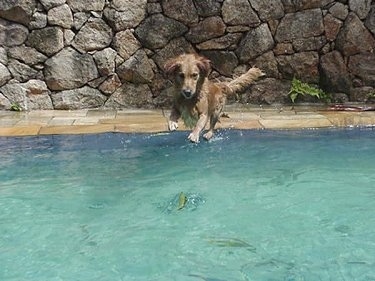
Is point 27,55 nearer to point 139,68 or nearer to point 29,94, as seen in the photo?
point 29,94

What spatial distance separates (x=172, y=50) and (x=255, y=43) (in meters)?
1.45

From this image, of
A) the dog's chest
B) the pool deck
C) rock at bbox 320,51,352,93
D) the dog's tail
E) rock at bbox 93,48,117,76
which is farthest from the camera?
rock at bbox 320,51,352,93

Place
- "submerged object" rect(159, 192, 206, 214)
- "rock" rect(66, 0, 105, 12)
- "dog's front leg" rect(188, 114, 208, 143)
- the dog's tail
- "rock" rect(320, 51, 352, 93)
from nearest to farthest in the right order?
"submerged object" rect(159, 192, 206, 214) < "dog's front leg" rect(188, 114, 208, 143) < the dog's tail < "rock" rect(66, 0, 105, 12) < "rock" rect(320, 51, 352, 93)

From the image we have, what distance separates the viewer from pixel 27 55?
9.56 meters

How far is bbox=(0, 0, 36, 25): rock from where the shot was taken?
9344 mm

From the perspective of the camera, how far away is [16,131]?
24.4ft

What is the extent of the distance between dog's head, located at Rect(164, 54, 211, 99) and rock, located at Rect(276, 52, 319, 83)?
3.22m

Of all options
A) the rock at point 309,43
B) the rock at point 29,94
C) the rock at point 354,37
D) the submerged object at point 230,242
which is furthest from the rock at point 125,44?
the submerged object at point 230,242

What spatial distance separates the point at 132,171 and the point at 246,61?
179 inches

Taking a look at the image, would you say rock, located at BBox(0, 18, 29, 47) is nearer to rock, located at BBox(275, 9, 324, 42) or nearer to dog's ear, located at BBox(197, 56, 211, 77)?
dog's ear, located at BBox(197, 56, 211, 77)

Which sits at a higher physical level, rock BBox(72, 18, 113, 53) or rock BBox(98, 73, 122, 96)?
rock BBox(72, 18, 113, 53)

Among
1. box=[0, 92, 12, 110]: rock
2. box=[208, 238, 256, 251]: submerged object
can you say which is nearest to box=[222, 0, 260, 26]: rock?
box=[0, 92, 12, 110]: rock

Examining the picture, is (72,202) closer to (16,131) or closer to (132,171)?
(132,171)

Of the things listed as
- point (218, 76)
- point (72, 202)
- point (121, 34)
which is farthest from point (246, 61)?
point (72, 202)
